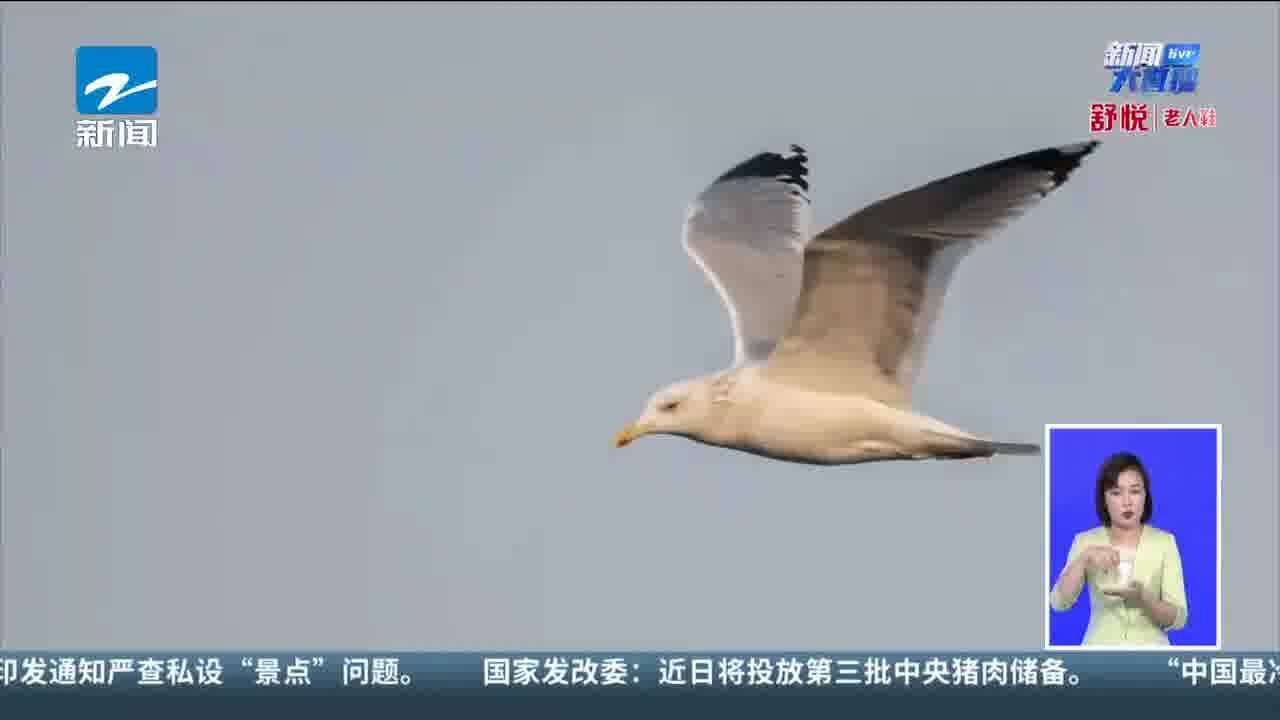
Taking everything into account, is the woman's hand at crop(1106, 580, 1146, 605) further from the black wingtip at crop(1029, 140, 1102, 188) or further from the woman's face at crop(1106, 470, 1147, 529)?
the black wingtip at crop(1029, 140, 1102, 188)

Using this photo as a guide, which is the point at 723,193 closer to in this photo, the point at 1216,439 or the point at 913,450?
the point at 913,450

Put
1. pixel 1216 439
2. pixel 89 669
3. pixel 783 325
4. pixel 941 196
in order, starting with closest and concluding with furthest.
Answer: pixel 941 196 < pixel 1216 439 < pixel 783 325 < pixel 89 669

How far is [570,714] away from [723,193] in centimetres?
189

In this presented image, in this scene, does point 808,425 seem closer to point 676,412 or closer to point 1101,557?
point 676,412

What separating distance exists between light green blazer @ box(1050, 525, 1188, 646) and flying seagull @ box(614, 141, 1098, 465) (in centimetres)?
61

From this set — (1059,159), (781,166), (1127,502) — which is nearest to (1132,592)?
(1127,502)

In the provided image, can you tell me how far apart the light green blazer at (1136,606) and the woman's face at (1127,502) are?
5cm

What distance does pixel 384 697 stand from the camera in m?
8.48

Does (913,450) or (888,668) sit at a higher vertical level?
(913,450)

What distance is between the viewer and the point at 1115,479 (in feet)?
21.3

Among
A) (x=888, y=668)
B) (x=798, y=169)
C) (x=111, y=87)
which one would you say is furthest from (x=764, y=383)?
A: (x=111, y=87)

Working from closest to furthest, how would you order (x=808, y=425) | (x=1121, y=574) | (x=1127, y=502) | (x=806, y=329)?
(x=1127, y=502), (x=1121, y=574), (x=806, y=329), (x=808, y=425)

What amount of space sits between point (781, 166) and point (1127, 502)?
179cm

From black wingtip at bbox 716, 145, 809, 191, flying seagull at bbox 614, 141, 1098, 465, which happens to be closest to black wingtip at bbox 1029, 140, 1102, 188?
flying seagull at bbox 614, 141, 1098, 465
